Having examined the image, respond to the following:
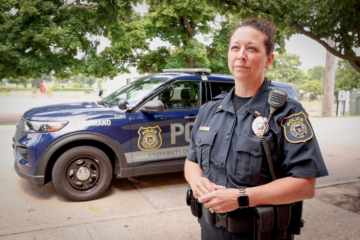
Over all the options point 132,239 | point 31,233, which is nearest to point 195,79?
point 132,239

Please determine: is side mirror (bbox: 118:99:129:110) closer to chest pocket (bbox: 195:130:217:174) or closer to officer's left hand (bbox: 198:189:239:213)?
chest pocket (bbox: 195:130:217:174)

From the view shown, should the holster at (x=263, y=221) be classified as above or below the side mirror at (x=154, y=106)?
below

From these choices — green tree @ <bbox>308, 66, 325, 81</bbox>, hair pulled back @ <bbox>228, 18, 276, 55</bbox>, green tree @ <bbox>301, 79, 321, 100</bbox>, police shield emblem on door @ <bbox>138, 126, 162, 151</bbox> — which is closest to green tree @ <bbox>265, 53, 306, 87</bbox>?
green tree @ <bbox>301, 79, 321, 100</bbox>

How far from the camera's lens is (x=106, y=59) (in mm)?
15141

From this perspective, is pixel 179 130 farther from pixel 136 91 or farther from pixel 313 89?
pixel 313 89

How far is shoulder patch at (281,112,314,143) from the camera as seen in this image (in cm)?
144

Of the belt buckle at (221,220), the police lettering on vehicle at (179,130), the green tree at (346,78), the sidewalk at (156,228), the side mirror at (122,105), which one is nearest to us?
the belt buckle at (221,220)

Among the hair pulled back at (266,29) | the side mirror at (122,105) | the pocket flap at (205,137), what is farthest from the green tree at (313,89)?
the pocket flap at (205,137)

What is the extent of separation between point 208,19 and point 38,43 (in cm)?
817

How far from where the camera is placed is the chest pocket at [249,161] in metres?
1.48

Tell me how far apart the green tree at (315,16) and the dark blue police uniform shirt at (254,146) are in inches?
122

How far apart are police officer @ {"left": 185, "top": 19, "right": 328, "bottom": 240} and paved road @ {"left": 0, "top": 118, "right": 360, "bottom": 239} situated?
191 cm

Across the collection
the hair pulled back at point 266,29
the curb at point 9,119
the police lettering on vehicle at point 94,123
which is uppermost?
the hair pulled back at point 266,29

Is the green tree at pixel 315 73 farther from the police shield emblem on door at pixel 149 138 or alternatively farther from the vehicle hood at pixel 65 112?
the vehicle hood at pixel 65 112
